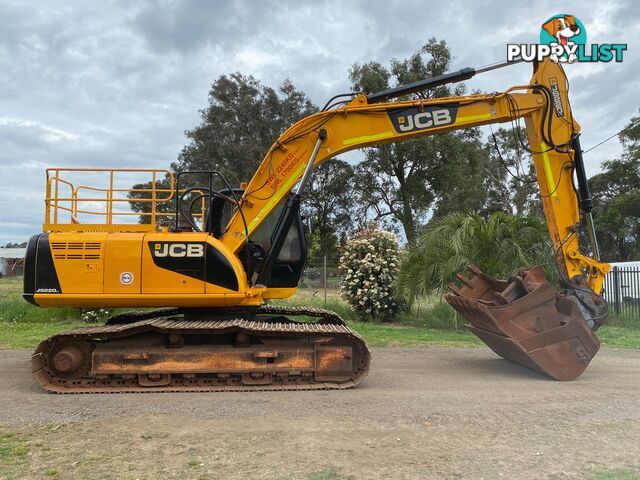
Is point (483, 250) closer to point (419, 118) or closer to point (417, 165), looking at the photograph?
point (419, 118)

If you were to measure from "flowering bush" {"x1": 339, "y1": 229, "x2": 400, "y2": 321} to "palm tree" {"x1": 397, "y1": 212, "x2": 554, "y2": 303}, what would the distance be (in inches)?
82.0

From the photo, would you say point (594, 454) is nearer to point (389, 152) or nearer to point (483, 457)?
point (483, 457)

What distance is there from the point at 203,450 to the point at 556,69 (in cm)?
737

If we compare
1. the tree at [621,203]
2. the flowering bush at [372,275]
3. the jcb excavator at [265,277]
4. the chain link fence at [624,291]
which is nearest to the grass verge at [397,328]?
the flowering bush at [372,275]

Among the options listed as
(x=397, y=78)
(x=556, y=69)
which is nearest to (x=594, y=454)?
(x=556, y=69)

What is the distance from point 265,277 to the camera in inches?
291

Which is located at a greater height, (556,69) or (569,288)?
(556,69)

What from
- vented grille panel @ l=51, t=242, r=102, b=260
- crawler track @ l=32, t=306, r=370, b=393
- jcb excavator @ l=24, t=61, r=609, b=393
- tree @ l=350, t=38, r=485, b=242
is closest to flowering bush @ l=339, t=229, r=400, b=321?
jcb excavator @ l=24, t=61, r=609, b=393

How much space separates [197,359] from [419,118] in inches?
182

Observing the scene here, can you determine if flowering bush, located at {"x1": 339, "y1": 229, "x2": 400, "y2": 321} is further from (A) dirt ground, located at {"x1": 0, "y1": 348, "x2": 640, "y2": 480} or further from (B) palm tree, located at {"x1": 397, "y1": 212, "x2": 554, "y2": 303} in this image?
(A) dirt ground, located at {"x1": 0, "y1": 348, "x2": 640, "y2": 480}

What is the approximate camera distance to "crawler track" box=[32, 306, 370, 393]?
21.9ft

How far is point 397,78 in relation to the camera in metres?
32.8

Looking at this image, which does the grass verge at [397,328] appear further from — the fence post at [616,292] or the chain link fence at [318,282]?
the chain link fence at [318,282]

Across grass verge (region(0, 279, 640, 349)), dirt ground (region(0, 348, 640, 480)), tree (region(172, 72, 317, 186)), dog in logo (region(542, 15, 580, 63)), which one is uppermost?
tree (region(172, 72, 317, 186))
